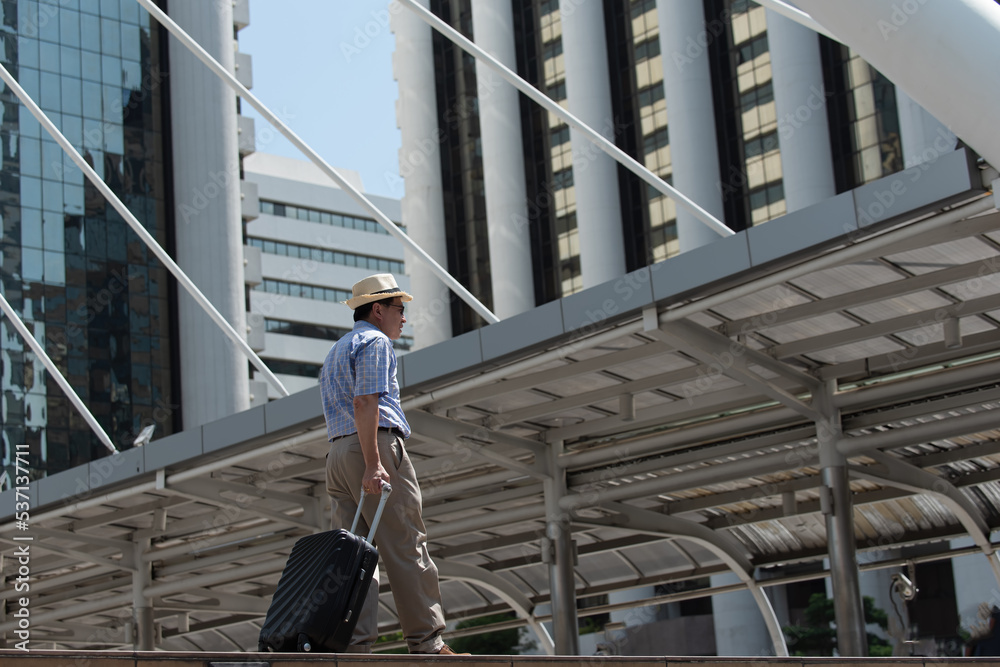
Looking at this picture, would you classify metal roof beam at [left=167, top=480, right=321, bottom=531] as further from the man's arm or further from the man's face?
the man's arm

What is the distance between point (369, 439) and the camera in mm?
5777

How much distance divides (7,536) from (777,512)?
1036cm

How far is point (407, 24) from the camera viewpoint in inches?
2520

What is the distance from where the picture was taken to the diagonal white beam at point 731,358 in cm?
1080

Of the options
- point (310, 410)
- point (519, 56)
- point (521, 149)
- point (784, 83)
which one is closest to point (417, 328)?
point (521, 149)

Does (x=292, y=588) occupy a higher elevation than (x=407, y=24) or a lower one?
lower

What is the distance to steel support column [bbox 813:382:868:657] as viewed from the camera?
12984 mm

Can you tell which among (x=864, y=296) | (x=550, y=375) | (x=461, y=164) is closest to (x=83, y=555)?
(x=550, y=375)

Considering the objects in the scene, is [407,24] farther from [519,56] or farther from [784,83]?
[784,83]

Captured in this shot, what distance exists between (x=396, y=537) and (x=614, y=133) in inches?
1957

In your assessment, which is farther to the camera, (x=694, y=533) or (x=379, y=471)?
(x=694, y=533)

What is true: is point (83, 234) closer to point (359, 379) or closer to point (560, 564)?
point (560, 564)

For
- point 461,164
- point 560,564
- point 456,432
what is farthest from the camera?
point 461,164

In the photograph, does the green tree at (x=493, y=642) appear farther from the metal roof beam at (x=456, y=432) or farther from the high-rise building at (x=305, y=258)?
the high-rise building at (x=305, y=258)
